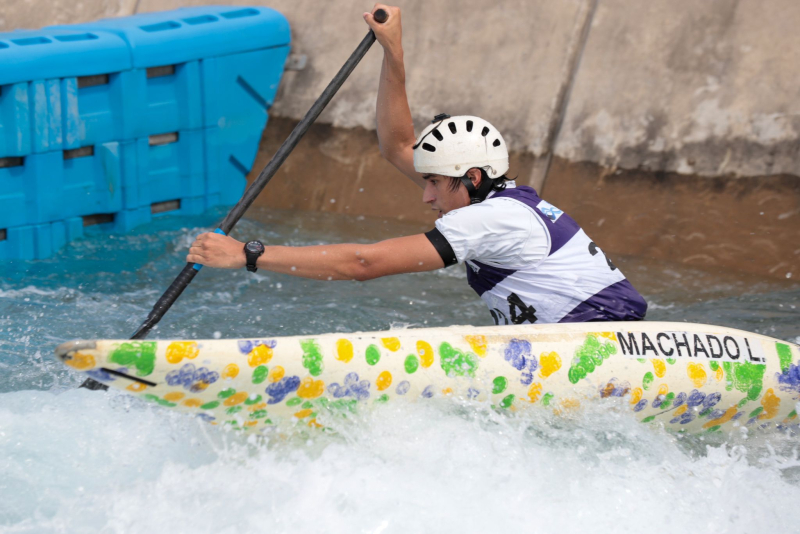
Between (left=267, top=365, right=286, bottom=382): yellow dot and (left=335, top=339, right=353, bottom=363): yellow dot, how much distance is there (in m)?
0.18

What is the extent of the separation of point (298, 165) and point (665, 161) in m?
2.48

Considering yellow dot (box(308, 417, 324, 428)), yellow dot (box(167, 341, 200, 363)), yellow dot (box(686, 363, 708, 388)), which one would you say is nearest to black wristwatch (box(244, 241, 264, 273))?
yellow dot (box(167, 341, 200, 363))

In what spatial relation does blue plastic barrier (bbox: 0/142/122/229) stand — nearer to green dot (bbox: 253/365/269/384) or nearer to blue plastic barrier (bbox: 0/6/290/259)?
blue plastic barrier (bbox: 0/6/290/259)

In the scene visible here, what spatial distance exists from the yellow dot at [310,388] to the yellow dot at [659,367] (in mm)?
1125

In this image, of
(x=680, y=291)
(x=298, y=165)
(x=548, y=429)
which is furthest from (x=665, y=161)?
(x=548, y=429)

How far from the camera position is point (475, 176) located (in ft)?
9.87

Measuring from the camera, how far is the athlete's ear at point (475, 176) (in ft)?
9.84

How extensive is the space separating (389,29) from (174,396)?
176 centimetres

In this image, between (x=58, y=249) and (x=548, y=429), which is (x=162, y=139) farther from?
(x=548, y=429)

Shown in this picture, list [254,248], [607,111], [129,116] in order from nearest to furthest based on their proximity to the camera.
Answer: [254,248], [129,116], [607,111]

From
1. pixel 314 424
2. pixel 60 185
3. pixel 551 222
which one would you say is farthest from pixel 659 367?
pixel 60 185

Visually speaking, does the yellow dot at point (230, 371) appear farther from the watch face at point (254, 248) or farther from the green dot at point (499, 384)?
the green dot at point (499, 384)

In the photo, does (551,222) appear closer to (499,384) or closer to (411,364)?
(499,384)

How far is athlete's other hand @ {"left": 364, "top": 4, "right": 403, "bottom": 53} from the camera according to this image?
3.48 m
